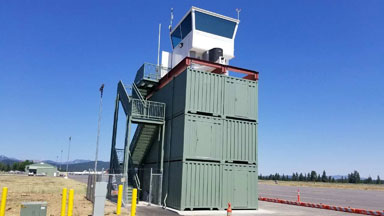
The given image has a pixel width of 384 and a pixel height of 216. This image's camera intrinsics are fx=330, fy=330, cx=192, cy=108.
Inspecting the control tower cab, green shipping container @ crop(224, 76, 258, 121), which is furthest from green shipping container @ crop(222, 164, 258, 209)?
the control tower cab

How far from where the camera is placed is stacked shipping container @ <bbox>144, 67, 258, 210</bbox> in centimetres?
2062

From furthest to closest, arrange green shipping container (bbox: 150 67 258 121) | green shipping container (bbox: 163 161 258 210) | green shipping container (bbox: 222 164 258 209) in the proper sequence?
green shipping container (bbox: 150 67 258 121) → green shipping container (bbox: 222 164 258 209) → green shipping container (bbox: 163 161 258 210)

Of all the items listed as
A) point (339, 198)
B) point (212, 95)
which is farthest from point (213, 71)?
point (339, 198)

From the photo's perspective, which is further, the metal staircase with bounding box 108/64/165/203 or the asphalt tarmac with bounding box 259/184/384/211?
the asphalt tarmac with bounding box 259/184/384/211

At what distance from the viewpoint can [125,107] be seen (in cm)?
2553

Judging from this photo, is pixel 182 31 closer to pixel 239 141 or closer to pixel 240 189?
pixel 239 141

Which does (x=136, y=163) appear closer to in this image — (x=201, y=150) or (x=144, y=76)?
(x=144, y=76)

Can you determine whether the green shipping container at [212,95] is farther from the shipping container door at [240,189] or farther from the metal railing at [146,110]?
the shipping container door at [240,189]

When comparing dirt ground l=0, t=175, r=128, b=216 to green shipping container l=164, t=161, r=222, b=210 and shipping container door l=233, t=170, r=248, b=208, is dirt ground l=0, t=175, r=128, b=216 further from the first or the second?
shipping container door l=233, t=170, r=248, b=208

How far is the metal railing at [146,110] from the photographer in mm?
23344

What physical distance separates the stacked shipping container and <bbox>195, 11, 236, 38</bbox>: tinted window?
21.3ft

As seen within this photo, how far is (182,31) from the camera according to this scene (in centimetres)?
2883

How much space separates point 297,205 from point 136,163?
45.4ft

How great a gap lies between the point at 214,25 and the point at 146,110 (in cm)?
957
